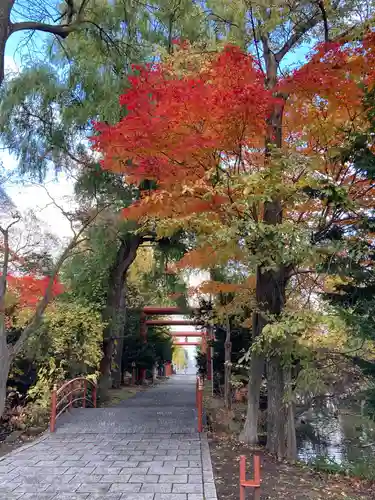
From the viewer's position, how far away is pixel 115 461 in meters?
6.65

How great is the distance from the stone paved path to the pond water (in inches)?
136

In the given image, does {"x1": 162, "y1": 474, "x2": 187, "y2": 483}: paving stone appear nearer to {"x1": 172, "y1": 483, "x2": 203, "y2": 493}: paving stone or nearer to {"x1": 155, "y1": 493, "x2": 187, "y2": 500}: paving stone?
{"x1": 172, "y1": 483, "x2": 203, "y2": 493}: paving stone

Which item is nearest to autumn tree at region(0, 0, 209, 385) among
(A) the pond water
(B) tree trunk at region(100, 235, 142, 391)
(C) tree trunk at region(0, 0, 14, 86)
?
(B) tree trunk at region(100, 235, 142, 391)

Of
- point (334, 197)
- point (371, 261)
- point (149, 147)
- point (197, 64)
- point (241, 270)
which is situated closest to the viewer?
point (334, 197)

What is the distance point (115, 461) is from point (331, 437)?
362 inches

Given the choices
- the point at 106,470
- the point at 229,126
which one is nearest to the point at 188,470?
the point at 106,470

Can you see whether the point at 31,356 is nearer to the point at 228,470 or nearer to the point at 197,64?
the point at 228,470

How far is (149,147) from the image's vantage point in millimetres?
7137

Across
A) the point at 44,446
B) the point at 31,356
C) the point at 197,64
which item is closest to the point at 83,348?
the point at 31,356

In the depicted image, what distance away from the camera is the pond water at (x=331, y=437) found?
9930mm

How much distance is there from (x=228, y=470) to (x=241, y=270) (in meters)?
6.21

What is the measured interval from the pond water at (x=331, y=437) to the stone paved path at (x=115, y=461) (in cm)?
347

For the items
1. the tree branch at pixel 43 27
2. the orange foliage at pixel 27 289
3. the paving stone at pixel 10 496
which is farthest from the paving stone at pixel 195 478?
the orange foliage at pixel 27 289

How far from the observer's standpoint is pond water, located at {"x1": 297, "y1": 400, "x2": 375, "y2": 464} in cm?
993
